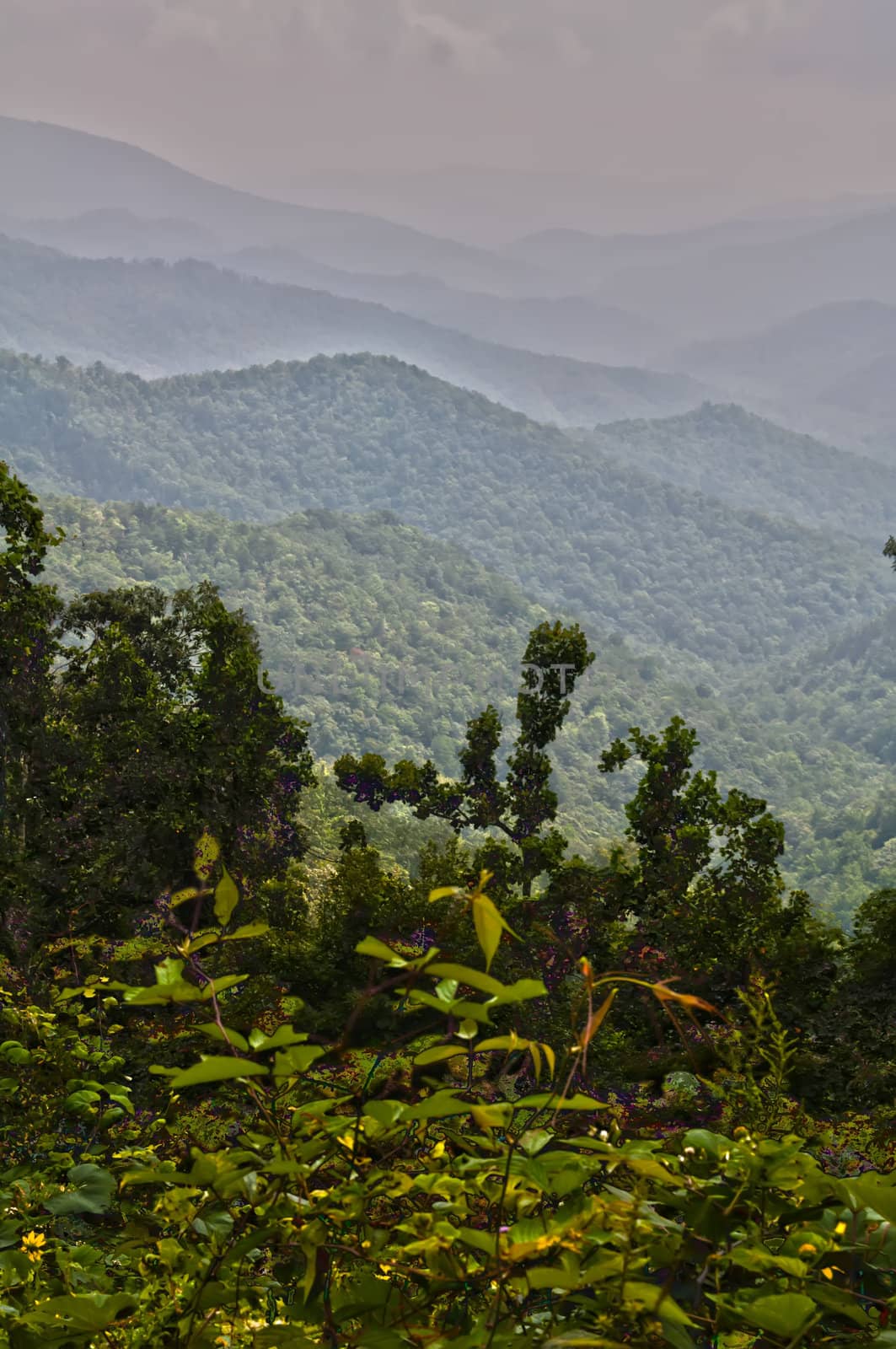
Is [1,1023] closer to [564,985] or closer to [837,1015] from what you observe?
[564,985]

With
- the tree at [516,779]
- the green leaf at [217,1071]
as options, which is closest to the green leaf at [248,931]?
the green leaf at [217,1071]

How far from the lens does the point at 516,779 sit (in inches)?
299

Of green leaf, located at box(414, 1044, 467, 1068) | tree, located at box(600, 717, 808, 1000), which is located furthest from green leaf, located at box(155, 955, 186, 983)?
tree, located at box(600, 717, 808, 1000)

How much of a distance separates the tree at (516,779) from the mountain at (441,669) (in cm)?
5965

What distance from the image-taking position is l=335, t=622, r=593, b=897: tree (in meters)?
7.03

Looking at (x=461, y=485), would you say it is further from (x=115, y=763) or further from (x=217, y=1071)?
(x=217, y=1071)

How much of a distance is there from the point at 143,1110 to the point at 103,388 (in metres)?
168

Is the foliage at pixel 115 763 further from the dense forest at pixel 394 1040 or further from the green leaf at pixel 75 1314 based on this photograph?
the green leaf at pixel 75 1314

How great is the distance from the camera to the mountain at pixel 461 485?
149750 millimetres

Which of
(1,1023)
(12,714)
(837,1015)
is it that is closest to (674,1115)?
(837,1015)

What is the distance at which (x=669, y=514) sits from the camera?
17162 cm

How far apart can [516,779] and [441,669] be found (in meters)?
89.9

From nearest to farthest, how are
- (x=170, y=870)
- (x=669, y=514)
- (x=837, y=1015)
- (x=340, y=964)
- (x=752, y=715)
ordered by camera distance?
(x=837, y=1015), (x=340, y=964), (x=170, y=870), (x=752, y=715), (x=669, y=514)

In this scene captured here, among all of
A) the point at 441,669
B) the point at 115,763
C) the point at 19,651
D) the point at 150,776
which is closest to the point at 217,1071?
the point at 19,651
